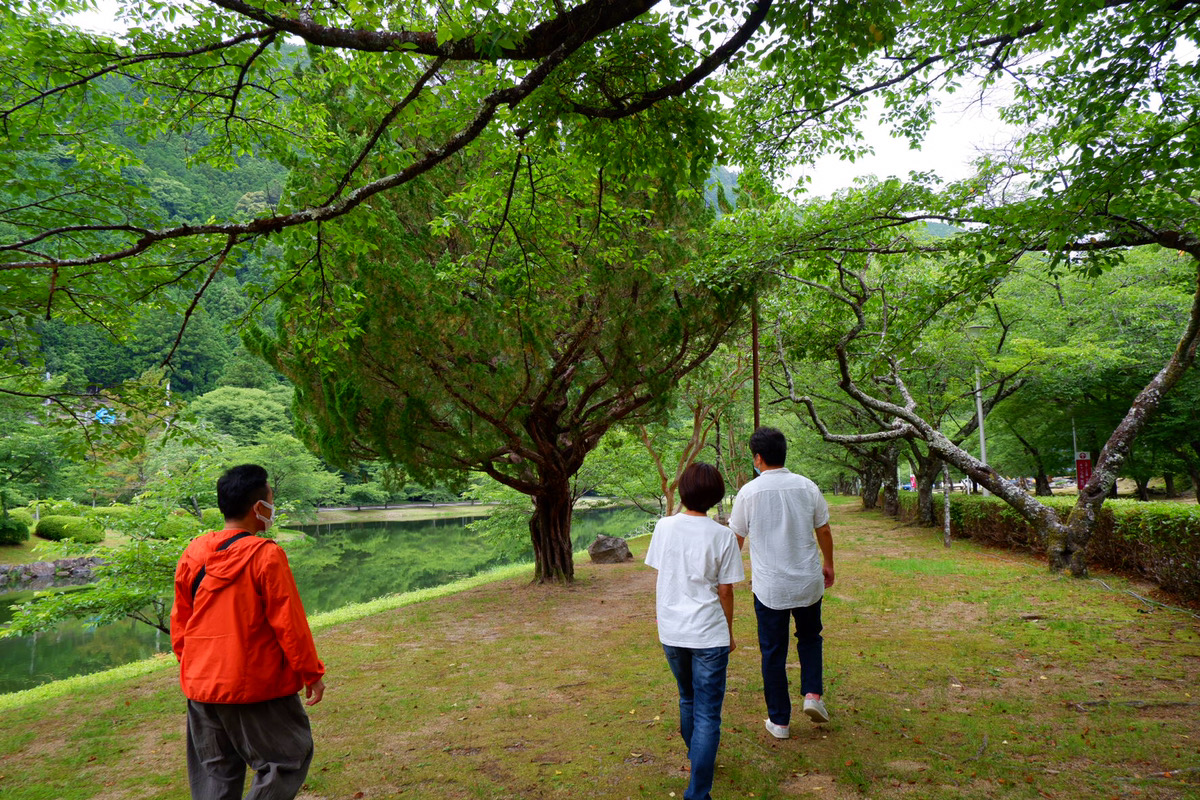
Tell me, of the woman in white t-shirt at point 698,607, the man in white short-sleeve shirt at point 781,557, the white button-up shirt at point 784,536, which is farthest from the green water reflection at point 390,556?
the woman in white t-shirt at point 698,607

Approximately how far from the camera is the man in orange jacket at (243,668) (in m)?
2.24

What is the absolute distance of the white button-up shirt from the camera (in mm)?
3268

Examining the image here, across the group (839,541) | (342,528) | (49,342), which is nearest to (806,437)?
(839,541)

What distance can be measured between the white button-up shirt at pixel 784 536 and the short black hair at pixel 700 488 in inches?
22.5

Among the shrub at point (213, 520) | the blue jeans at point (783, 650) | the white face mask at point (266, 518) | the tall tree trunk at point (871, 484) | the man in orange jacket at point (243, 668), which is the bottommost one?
the tall tree trunk at point (871, 484)

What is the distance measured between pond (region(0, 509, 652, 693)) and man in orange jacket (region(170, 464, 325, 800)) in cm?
1266

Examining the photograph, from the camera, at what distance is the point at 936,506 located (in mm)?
19078

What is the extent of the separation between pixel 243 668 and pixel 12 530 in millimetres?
28148

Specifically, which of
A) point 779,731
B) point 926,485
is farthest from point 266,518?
point 926,485

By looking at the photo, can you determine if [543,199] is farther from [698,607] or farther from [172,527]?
[172,527]

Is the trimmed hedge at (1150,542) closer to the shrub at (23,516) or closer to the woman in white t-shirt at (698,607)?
the woman in white t-shirt at (698,607)

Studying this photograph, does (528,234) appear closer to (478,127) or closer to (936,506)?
(478,127)

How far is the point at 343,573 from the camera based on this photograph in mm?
22688

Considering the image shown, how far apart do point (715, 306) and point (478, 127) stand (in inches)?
251
